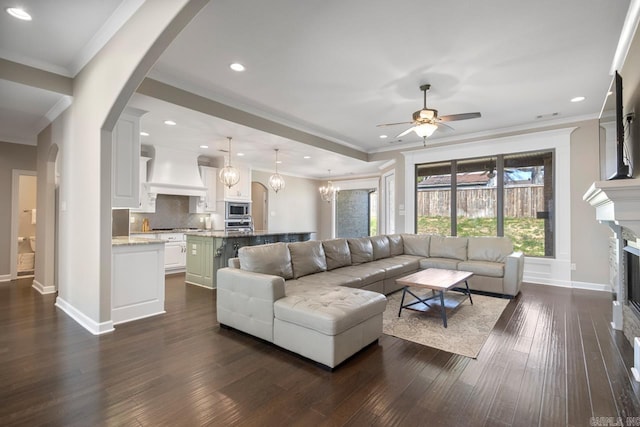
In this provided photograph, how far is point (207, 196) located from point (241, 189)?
0.86 m

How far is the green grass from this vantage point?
5637 mm

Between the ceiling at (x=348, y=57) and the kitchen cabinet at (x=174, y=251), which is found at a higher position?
the ceiling at (x=348, y=57)

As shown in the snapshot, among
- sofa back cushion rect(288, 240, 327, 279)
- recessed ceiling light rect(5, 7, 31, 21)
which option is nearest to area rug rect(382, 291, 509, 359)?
sofa back cushion rect(288, 240, 327, 279)

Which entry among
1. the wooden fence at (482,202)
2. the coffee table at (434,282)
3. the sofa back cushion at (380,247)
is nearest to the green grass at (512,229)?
the wooden fence at (482,202)

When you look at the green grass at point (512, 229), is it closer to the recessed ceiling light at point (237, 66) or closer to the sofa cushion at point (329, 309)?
the sofa cushion at point (329, 309)

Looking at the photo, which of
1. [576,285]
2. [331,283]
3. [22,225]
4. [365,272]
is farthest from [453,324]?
[22,225]

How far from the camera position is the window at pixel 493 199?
5605mm

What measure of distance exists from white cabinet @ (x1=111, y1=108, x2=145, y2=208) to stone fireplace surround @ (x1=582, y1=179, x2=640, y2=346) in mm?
4471

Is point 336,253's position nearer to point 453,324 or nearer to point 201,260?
point 453,324

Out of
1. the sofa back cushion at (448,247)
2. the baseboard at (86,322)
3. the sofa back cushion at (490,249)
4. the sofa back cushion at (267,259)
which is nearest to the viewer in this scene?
the baseboard at (86,322)

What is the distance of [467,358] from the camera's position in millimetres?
2609

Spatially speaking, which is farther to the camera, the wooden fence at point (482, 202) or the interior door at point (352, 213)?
the interior door at point (352, 213)

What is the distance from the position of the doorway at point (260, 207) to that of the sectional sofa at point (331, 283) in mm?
4620

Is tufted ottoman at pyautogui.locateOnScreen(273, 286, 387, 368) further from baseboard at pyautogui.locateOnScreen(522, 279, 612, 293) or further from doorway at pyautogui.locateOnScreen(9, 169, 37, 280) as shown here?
doorway at pyautogui.locateOnScreen(9, 169, 37, 280)
